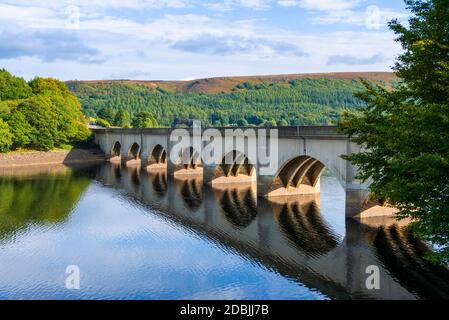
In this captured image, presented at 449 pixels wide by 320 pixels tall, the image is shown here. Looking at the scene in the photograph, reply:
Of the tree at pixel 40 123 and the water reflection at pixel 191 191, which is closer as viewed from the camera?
the water reflection at pixel 191 191

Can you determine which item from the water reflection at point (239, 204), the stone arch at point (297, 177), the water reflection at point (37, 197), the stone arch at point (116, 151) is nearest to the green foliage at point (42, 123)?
the stone arch at point (116, 151)

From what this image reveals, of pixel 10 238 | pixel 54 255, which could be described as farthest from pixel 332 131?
pixel 10 238

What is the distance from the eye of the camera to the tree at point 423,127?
50.2 ft

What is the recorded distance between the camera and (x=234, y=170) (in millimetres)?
55500

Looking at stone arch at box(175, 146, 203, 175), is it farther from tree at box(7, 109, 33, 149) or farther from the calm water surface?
tree at box(7, 109, 33, 149)

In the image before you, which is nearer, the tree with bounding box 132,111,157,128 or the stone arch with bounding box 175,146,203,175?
the stone arch with bounding box 175,146,203,175

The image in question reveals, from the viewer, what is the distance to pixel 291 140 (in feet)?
133

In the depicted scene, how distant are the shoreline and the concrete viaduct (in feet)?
72.6

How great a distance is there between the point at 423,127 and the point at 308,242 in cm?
1616

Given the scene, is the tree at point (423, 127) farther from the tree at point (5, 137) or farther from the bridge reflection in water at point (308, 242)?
the tree at point (5, 137)

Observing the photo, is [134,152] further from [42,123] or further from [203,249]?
[203,249]

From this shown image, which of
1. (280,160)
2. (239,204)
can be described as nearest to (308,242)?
(280,160)

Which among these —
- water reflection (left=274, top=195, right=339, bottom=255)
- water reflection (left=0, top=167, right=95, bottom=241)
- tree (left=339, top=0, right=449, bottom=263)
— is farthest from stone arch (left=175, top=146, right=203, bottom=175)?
tree (left=339, top=0, right=449, bottom=263)

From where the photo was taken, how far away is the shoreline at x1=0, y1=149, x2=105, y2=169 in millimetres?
78375
